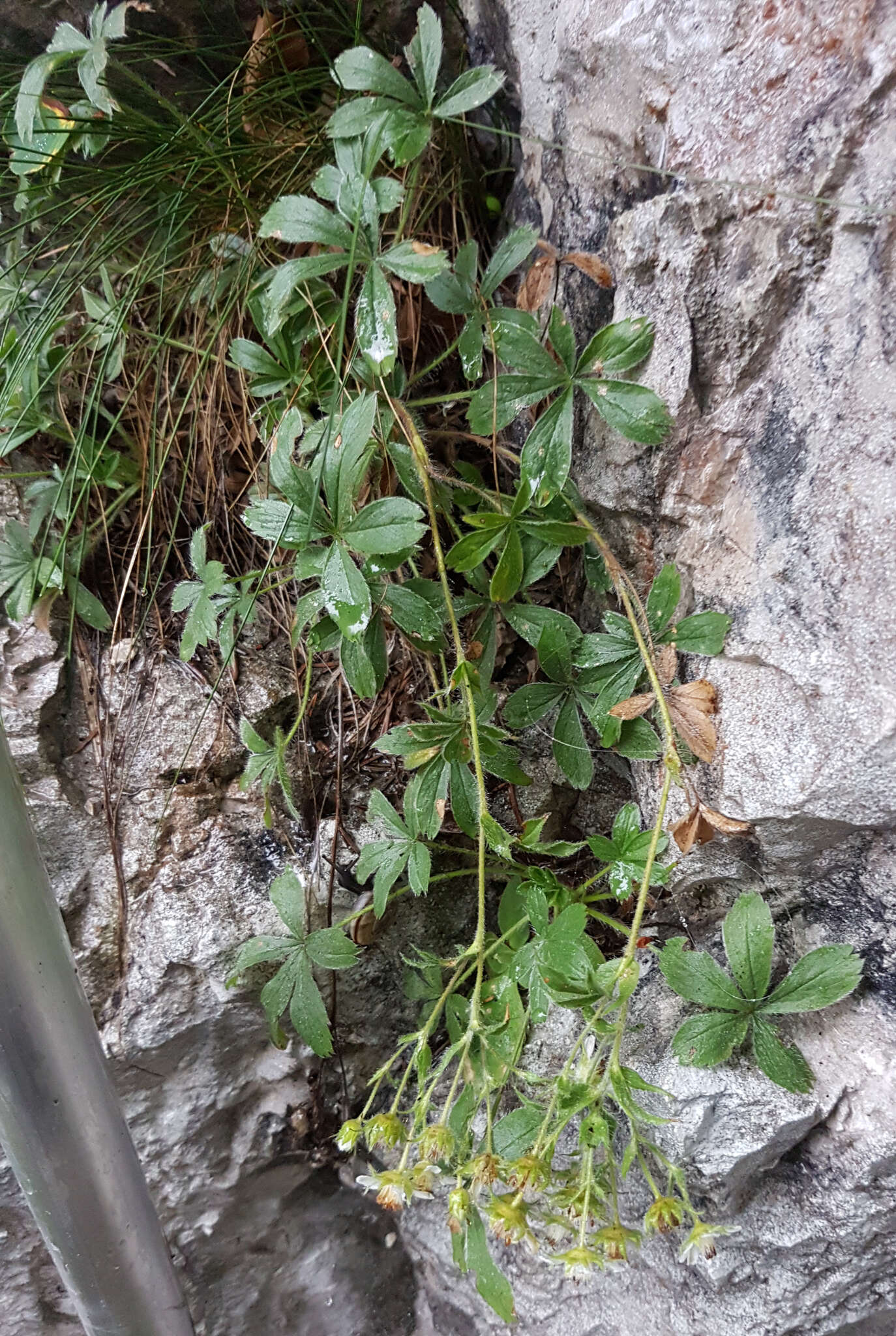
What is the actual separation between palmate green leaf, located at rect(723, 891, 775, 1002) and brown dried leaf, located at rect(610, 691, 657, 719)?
0.23 meters

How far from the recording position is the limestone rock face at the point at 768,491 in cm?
75

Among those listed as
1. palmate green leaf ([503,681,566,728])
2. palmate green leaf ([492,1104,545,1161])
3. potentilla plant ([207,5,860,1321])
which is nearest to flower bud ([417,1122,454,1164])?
potentilla plant ([207,5,860,1321])

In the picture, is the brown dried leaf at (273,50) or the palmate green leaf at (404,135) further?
the brown dried leaf at (273,50)

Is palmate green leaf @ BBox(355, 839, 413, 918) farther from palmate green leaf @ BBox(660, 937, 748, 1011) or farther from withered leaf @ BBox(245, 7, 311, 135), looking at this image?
withered leaf @ BBox(245, 7, 311, 135)

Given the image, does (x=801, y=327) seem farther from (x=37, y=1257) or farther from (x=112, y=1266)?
(x=37, y=1257)

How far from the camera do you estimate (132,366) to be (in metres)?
1.28

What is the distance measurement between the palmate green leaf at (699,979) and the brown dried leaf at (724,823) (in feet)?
0.44

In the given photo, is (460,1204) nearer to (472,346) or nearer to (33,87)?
(472,346)

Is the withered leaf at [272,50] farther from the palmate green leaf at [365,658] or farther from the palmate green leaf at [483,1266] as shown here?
the palmate green leaf at [483,1266]

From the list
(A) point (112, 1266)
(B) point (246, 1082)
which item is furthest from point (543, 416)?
(A) point (112, 1266)

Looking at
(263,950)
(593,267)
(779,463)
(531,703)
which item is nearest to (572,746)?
(531,703)

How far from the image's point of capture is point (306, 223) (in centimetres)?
90

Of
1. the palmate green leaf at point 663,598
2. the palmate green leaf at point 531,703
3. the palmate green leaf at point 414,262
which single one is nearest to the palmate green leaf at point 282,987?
the palmate green leaf at point 531,703

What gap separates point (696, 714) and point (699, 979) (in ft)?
0.99
